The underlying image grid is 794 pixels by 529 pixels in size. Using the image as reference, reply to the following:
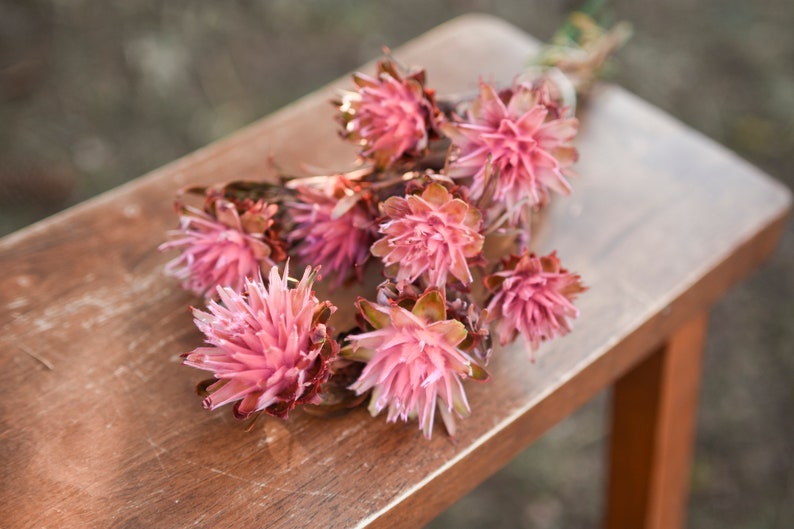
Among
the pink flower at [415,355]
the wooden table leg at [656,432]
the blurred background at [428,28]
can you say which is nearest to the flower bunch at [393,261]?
the pink flower at [415,355]

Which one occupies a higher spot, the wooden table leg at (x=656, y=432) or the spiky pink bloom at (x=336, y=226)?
the spiky pink bloom at (x=336, y=226)

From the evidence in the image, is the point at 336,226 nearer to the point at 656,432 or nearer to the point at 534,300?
the point at 534,300

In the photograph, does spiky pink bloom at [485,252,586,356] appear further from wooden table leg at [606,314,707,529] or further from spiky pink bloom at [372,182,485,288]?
wooden table leg at [606,314,707,529]


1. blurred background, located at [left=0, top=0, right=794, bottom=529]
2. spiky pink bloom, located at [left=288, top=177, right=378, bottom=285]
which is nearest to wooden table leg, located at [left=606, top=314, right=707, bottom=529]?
blurred background, located at [left=0, top=0, right=794, bottom=529]

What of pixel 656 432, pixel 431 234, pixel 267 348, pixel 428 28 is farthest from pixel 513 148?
pixel 428 28

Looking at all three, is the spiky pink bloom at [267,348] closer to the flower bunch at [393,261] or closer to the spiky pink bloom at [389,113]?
the flower bunch at [393,261]
